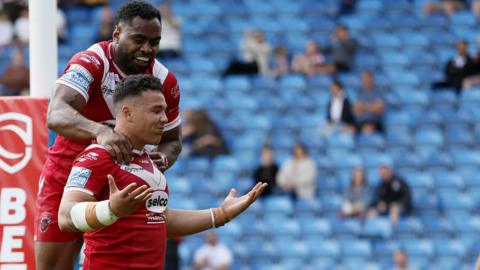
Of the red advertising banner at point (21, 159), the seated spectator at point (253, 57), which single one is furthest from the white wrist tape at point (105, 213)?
the seated spectator at point (253, 57)

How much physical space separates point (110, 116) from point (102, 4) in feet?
43.5

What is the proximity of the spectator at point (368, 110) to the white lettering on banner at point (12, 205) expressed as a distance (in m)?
10.4

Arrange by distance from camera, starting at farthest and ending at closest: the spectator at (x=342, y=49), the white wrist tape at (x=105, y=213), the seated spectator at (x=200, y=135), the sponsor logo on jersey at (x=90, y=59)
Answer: the spectator at (x=342, y=49) → the seated spectator at (x=200, y=135) → the sponsor logo on jersey at (x=90, y=59) → the white wrist tape at (x=105, y=213)

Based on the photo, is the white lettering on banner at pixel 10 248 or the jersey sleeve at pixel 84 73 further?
the white lettering on banner at pixel 10 248

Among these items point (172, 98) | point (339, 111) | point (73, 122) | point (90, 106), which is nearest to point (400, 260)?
point (339, 111)

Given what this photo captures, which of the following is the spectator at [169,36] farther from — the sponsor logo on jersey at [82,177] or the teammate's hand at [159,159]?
the sponsor logo on jersey at [82,177]

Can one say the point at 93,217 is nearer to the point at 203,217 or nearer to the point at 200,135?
the point at 203,217

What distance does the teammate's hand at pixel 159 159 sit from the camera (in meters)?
5.85

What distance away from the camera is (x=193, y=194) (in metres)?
16.1

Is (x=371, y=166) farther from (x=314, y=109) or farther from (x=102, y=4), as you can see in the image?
(x=102, y=4)

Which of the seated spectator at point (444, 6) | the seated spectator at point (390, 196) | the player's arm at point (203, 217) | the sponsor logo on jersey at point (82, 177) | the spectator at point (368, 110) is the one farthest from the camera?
the seated spectator at point (444, 6)

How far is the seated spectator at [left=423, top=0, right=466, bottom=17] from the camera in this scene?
755 inches

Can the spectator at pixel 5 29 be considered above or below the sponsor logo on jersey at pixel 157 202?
above

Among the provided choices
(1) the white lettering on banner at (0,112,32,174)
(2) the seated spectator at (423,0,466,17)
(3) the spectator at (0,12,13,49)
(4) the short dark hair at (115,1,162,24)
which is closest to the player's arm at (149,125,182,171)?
(4) the short dark hair at (115,1,162,24)
